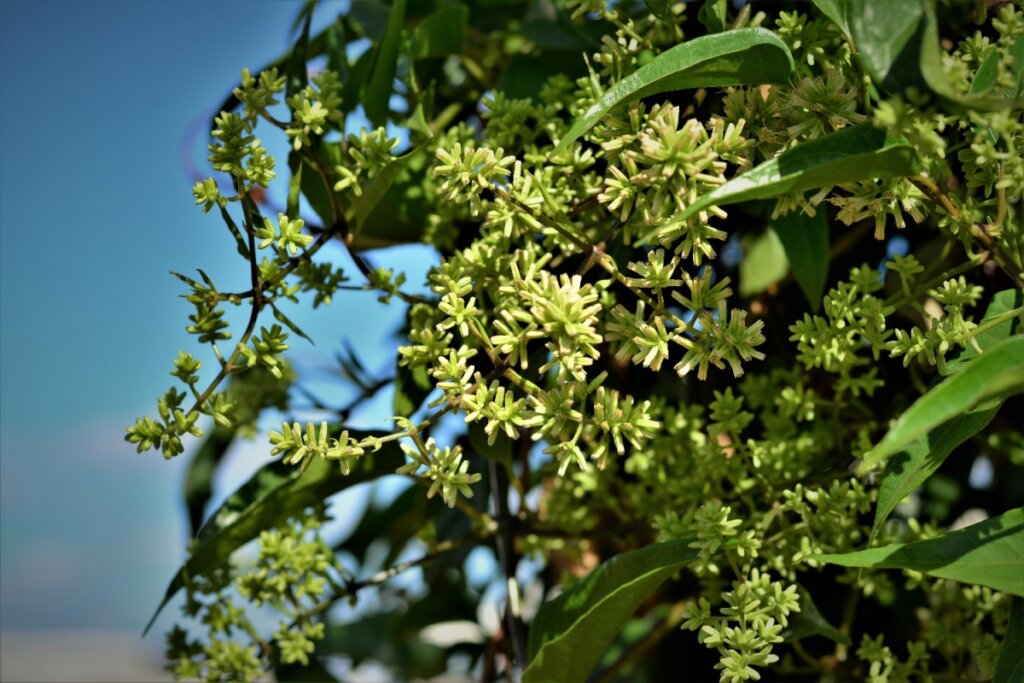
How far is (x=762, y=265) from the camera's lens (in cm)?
66

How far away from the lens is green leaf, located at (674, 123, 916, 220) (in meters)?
0.31

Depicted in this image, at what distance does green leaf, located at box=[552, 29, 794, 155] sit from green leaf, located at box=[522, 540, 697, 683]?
0.19 metres

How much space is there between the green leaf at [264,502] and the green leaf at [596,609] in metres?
0.13

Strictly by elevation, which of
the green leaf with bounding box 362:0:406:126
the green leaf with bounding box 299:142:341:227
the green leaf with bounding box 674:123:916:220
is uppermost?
the green leaf with bounding box 362:0:406:126

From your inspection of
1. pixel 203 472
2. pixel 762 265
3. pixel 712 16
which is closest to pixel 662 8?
pixel 712 16

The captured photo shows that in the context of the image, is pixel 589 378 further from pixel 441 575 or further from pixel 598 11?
pixel 441 575

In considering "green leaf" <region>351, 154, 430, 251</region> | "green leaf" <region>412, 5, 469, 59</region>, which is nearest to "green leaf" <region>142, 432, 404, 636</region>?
"green leaf" <region>351, 154, 430, 251</region>

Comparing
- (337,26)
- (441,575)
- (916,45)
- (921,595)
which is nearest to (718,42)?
(916,45)

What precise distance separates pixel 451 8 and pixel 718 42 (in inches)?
10.3

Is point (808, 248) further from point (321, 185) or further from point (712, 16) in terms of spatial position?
point (321, 185)

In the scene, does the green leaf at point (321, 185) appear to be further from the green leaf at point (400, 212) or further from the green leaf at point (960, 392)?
the green leaf at point (960, 392)

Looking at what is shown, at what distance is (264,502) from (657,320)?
0.86 ft

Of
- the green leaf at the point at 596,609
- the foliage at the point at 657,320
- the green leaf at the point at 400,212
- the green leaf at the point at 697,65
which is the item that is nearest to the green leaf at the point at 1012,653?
the foliage at the point at 657,320

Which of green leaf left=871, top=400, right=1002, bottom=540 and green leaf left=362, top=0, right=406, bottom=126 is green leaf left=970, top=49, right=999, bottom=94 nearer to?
green leaf left=871, top=400, right=1002, bottom=540
